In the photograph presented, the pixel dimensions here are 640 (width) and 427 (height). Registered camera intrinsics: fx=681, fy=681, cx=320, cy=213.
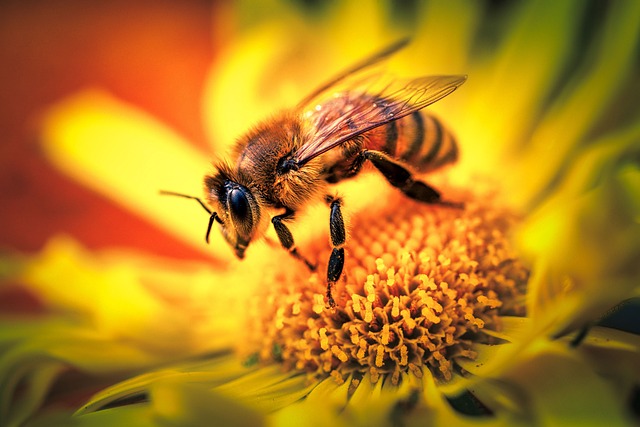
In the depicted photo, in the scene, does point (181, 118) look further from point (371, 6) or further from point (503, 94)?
point (503, 94)

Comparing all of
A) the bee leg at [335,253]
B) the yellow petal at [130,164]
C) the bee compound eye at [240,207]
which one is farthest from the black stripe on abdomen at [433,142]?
the yellow petal at [130,164]

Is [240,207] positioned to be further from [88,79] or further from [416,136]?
[88,79]

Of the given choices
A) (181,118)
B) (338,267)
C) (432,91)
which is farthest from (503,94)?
(181,118)

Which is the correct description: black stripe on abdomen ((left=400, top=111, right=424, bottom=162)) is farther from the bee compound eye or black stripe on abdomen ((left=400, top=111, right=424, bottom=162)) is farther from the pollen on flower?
the bee compound eye

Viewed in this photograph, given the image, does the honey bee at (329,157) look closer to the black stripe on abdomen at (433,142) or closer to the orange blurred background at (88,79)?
the black stripe on abdomen at (433,142)

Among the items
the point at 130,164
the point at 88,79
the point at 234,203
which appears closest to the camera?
the point at 234,203

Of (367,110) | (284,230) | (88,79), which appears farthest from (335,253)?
(88,79)
